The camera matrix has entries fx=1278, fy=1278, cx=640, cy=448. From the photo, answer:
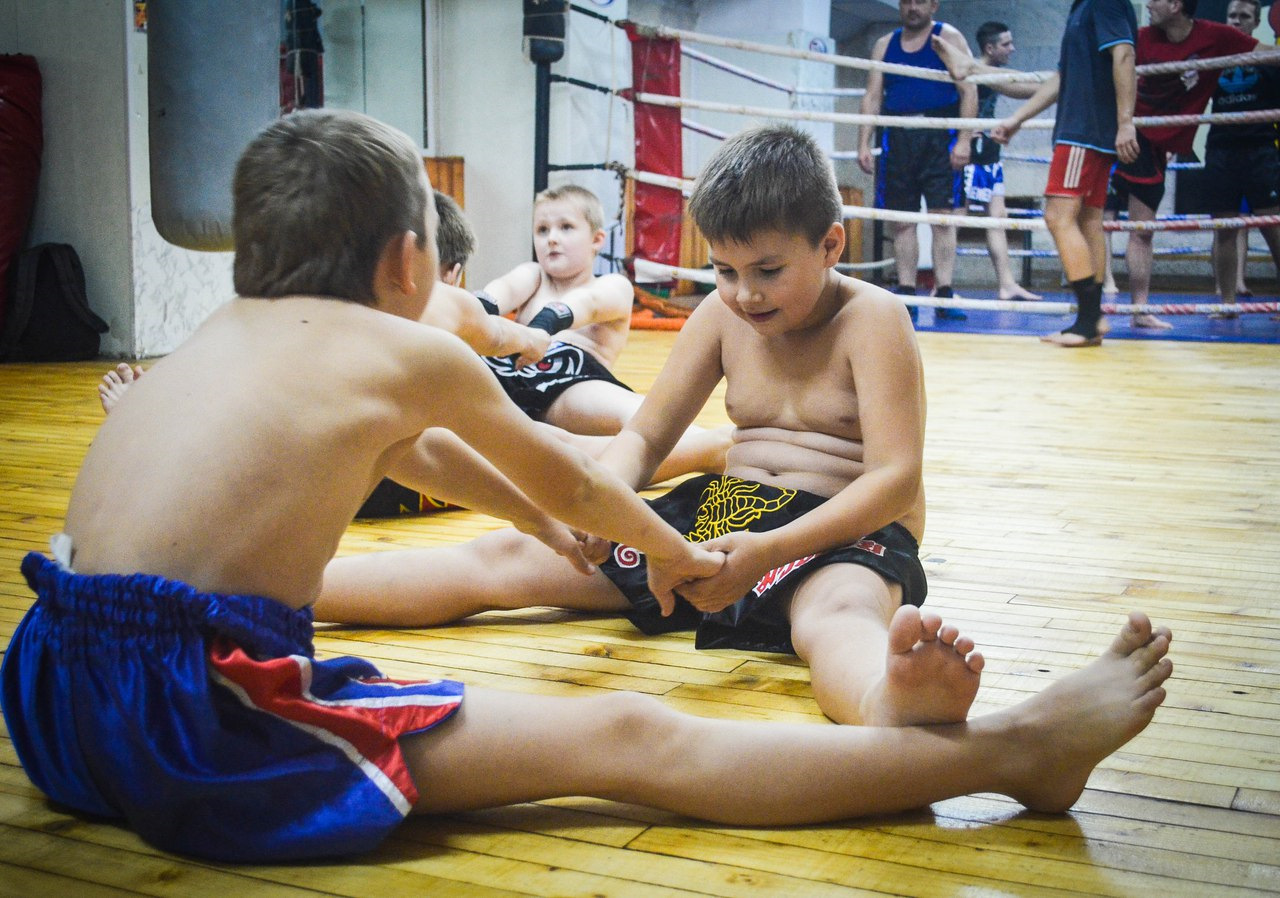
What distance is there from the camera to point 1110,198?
6441 millimetres

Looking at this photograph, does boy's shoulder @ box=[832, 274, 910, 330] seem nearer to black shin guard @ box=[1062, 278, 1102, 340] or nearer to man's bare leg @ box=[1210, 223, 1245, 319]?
black shin guard @ box=[1062, 278, 1102, 340]

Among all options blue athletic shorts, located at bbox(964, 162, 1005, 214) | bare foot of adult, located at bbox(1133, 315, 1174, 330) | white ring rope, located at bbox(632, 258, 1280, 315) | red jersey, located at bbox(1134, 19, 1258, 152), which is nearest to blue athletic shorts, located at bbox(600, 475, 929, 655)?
white ring rope, located at bbox(632, 258, 1280, 315)

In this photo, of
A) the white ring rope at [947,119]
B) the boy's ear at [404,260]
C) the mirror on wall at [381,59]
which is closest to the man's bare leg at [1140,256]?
the white ring rope at [947,119]

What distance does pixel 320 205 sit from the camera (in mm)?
1006

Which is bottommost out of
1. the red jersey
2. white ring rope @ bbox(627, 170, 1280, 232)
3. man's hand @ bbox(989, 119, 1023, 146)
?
white ring rope @ bbox(627, 170, 1280, 232)

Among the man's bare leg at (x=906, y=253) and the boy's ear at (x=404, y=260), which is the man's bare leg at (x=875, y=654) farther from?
the man's bare leg at (x=906, y=253)

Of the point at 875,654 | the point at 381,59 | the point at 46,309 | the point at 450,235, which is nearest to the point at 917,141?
the point at 381,59

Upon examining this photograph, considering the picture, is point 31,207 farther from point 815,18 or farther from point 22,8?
point 815,18

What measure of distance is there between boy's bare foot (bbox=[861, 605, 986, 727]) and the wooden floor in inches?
3.4

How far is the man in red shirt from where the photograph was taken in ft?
16.4

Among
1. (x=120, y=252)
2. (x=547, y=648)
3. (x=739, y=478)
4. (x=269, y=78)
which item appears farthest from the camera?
(x=120, y=252)

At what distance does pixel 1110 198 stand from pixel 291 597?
6201mm

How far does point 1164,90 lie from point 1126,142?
75 cm

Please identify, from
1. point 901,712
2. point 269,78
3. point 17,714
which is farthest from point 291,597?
point 269,78
